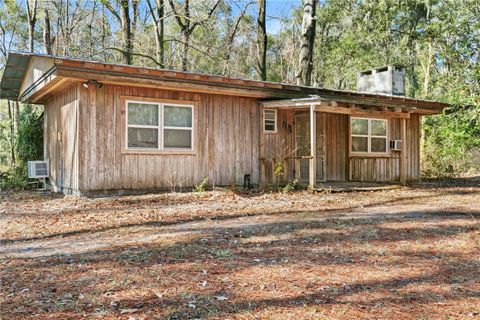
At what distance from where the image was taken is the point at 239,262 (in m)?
4.39

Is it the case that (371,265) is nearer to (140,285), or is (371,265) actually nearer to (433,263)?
(433,263)

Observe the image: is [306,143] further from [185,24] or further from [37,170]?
[185,24]

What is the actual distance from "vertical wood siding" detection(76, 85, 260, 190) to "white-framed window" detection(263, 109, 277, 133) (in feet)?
1.05

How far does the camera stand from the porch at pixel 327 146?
38.1 feet

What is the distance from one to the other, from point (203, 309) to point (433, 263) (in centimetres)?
269

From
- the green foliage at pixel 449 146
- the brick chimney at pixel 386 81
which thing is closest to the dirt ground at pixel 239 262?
the brick chimney at pixel 386 81

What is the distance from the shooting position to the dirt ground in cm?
315

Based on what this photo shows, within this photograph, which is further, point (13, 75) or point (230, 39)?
point (230, 39)

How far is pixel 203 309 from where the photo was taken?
3.07m

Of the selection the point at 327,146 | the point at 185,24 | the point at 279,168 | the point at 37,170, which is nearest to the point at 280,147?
the point at 279,168

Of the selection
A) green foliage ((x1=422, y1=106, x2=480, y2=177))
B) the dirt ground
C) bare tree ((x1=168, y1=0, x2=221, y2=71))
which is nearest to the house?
the dirt ground

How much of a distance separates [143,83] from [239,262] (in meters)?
6.46

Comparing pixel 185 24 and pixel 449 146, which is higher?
pixel 185 24

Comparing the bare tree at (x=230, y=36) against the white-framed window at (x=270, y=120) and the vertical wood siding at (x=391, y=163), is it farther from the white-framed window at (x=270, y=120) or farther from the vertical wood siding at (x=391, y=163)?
the white-framed window at (x=270, y=120)
